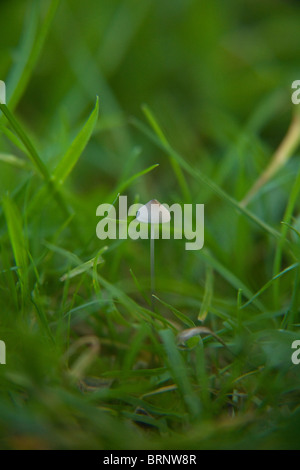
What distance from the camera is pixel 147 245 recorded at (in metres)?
0.95

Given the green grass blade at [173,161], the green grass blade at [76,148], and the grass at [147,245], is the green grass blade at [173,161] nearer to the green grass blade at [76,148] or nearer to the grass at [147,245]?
the grass at [147,245]

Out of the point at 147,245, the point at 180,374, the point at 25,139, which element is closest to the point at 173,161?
the point at 147,245

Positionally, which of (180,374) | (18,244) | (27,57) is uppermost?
(27,57)

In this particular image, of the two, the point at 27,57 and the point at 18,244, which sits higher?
the point at 27,57

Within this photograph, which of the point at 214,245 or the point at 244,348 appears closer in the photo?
the point at 244,348

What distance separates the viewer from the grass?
566mm

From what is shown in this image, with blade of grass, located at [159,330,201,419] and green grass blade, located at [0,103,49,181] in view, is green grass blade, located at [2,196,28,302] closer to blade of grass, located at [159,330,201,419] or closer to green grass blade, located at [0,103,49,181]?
green grass blade, located at [0,103,49,181]

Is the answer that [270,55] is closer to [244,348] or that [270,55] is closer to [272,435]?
[244,348]

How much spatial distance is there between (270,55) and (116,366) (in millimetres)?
1290

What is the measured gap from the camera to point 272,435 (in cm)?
53

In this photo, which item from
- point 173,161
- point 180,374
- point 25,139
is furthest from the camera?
point 173,161

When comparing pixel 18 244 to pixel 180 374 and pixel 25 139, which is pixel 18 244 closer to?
pixel 25 139

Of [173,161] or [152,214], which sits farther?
[173,161]

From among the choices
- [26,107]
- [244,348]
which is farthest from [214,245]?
[26,107]
